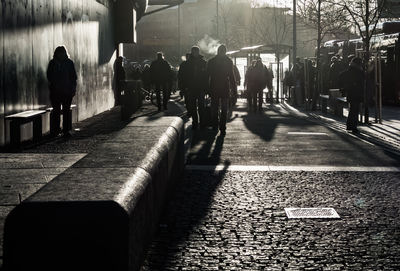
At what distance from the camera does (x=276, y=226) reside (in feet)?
22.3

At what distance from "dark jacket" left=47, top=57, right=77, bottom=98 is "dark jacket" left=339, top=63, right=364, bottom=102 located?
5.85 meters

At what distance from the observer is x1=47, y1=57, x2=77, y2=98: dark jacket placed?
48.5ft

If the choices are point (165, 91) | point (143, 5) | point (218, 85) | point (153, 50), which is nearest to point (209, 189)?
point (218, 85)

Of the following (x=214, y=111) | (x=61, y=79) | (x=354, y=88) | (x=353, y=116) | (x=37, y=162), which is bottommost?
(x=37, y=162)

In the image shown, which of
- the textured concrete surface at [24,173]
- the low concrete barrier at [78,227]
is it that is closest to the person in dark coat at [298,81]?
the textured concrete surface at [24,173]

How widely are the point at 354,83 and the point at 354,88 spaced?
0.11m

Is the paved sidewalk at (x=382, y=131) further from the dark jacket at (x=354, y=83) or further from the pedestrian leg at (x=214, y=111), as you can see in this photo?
the pedestrian leg at (x=214, y=111)

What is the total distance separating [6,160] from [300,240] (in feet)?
16.9

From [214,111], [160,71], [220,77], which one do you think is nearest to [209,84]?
[220,77]

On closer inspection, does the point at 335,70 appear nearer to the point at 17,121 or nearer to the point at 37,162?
the point at 17,121

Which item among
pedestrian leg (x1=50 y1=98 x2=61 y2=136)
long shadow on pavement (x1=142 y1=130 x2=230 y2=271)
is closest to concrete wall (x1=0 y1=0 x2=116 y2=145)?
pedestrian leg (x1=50 y1=98 x2=61 y2=136)

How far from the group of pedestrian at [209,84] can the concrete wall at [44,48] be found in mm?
2801

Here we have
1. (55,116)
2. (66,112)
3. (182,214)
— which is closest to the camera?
(182,214)

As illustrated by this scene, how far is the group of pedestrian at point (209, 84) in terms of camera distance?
16859mm
